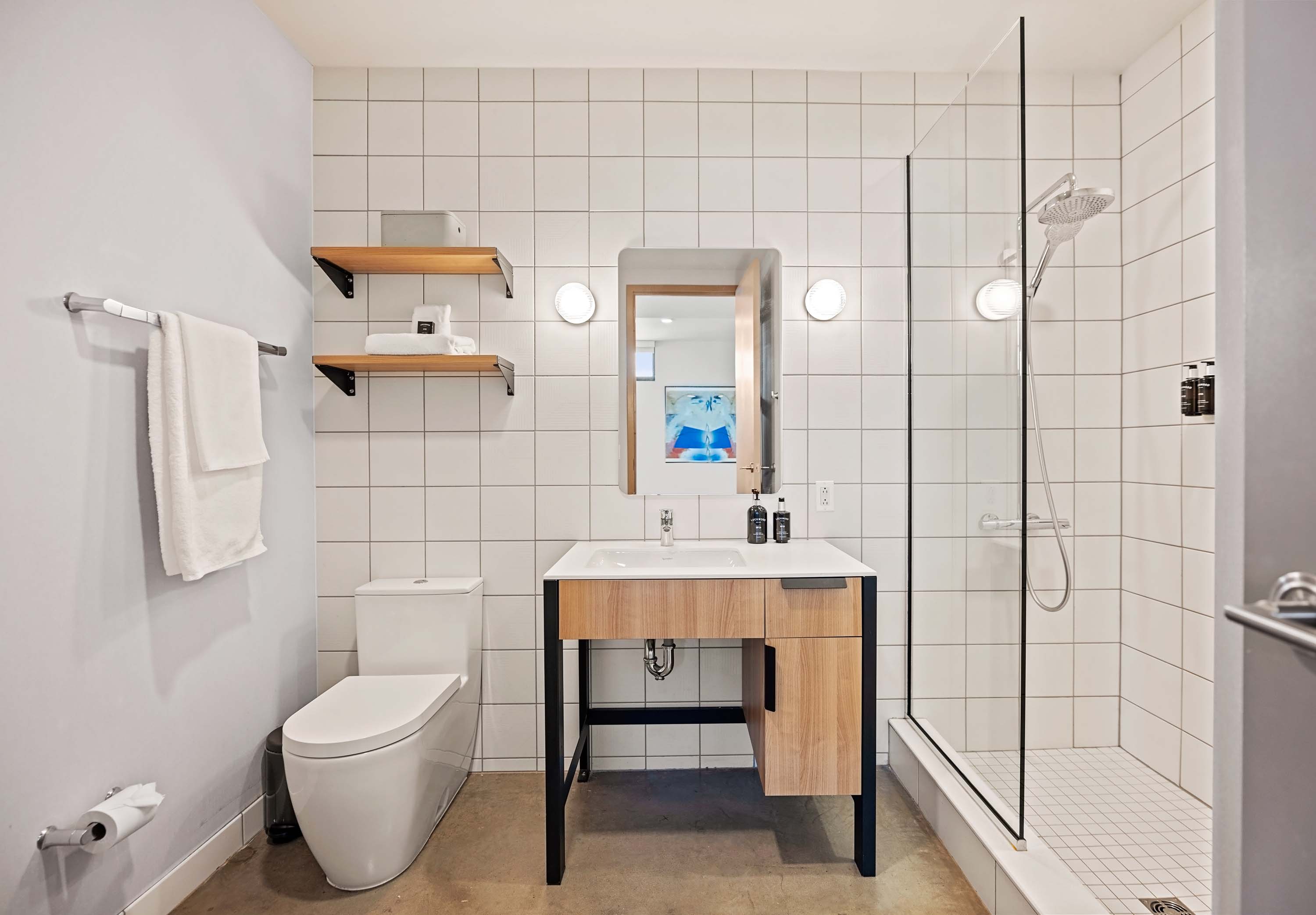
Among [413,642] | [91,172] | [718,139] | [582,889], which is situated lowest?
[582,889]

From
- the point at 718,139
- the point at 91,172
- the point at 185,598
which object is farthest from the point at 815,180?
the point at 185,598

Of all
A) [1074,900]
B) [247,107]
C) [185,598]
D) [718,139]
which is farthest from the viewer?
[718,139]

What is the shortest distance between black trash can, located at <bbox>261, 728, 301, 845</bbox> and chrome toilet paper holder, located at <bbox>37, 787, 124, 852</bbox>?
1.73ft

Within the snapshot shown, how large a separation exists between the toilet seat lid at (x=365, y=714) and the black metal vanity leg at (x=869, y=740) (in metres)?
1.15

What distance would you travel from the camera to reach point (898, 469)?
213 cm

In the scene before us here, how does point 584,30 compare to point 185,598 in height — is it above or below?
above

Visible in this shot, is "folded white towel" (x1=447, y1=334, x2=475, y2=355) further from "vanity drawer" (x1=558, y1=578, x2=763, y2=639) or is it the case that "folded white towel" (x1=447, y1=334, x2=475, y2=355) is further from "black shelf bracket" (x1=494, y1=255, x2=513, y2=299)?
"vanity drawer" (x1=558, y1=578, x2=763, y2=639)

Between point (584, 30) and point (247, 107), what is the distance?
1017 millimetres

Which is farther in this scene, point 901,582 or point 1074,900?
point 901,582

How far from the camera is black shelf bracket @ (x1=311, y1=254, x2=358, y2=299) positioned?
1.98 metres

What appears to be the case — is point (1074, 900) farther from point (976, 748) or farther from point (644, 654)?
point (644, 654)

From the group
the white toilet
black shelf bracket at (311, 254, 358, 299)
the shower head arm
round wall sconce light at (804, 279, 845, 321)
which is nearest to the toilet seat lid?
the white toilet

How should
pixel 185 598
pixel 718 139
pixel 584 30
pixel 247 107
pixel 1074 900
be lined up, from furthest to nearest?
pixel 718 139
pixel 584 30
pixel 247 107
pixel 185 598
pixel 1074 900

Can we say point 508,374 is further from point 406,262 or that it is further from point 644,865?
point 644,865
